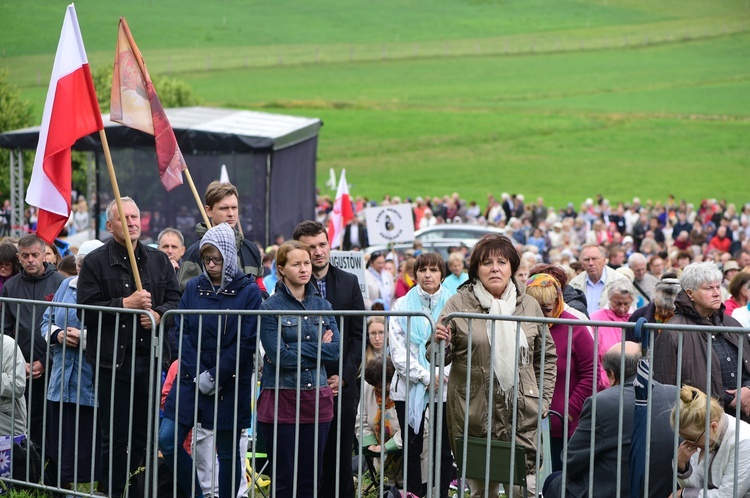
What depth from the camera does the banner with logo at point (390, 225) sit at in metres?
15.1

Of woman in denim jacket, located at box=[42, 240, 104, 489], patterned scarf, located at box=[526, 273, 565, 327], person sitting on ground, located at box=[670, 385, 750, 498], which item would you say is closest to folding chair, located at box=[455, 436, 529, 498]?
person sitting on ground, located at box=[670, 385, 750, 498]

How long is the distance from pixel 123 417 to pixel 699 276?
3.75m

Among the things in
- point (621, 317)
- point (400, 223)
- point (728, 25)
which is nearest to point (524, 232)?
point (400, 223)

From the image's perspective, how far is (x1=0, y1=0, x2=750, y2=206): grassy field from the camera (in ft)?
217

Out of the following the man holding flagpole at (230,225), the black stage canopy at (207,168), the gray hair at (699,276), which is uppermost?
the black stage canopy at (207,168)

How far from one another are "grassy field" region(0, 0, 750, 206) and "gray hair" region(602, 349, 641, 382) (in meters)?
54.3

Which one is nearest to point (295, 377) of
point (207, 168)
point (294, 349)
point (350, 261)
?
point (294, 349)

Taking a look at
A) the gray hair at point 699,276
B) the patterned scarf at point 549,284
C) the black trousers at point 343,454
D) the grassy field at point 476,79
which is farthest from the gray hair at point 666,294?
the grassy field at point 476,79

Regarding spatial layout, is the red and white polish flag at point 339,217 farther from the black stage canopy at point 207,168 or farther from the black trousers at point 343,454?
the black trousers at point 343,454

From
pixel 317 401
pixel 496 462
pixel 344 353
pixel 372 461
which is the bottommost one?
pixel 372 461

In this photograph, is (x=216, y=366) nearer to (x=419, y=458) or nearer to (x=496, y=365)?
(x=496, y=365)

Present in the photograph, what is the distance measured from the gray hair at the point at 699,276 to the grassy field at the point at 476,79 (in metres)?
52.9

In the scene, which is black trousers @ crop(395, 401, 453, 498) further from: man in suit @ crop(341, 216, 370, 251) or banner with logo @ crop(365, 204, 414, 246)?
man in suit @ crop(341, 216, 370, 251)

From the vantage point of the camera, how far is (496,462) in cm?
593
